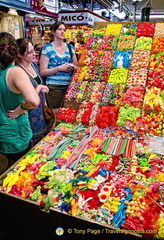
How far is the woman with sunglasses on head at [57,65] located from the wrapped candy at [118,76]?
65 cm

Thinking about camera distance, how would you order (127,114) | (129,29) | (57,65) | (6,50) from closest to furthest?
(6,50)
(127,114)
(57,65)
(129,29)

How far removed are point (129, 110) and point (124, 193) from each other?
4.58 feet

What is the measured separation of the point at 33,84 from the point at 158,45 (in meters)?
2.20

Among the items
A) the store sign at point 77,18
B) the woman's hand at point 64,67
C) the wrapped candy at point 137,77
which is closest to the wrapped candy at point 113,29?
the wrapped candy at point 137,77

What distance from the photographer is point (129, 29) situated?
3.63 m

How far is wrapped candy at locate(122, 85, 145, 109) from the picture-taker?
2.80 m

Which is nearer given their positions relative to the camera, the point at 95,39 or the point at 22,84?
the point at 22,84

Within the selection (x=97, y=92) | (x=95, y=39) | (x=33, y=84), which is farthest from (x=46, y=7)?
(x=33, y=84)

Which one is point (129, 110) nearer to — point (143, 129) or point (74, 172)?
point (143, 129)

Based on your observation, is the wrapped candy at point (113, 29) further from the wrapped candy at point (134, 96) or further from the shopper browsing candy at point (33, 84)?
the shopper browsing candy at point (33, 84)

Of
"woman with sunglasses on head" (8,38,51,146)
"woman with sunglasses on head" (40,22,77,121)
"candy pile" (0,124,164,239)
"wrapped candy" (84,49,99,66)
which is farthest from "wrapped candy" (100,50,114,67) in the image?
"candy pile" (0,124,164,239)

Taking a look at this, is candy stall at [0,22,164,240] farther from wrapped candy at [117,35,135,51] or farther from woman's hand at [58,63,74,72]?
woman's hand at [58,63,74,72]

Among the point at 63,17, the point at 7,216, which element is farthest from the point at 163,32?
the point at 63,17

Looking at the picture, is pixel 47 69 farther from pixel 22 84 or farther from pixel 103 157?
pixel 103 157
